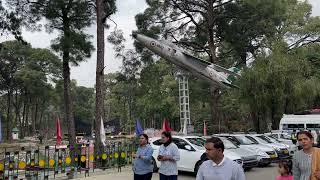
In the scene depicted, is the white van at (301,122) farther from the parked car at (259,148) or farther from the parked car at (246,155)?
the parked car at (246,155)

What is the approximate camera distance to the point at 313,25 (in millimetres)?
44062

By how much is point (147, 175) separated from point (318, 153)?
14.0 ft

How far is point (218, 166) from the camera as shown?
14.4ft

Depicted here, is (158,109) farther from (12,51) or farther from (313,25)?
(313,25)

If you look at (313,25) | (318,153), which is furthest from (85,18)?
(313,25)

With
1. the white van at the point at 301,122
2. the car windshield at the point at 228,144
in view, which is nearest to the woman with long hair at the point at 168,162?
the car windshield at the point at 228,144

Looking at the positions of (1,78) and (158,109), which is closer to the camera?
(1,78)

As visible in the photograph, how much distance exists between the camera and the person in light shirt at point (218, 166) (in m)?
4.34

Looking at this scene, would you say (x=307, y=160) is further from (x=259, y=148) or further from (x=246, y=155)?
(x=259, y=148)

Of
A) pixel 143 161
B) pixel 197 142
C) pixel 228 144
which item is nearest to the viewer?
pixel 143 161

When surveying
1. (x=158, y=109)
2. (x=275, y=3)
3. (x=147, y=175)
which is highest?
(x=275, y=3)

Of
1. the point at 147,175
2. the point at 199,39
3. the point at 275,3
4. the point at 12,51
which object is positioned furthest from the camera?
the point at 12,51

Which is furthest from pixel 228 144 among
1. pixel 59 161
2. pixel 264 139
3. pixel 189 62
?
pixel 189 62

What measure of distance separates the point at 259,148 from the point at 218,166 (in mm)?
17038
